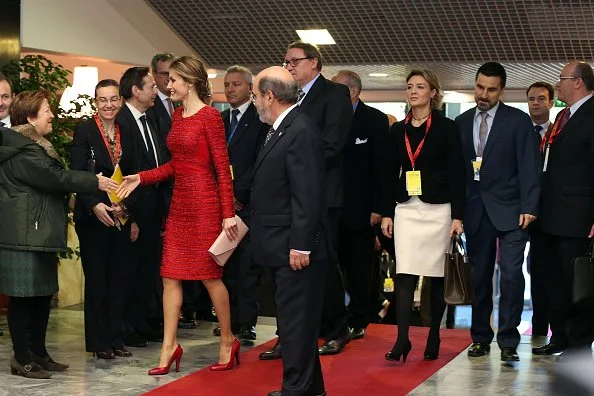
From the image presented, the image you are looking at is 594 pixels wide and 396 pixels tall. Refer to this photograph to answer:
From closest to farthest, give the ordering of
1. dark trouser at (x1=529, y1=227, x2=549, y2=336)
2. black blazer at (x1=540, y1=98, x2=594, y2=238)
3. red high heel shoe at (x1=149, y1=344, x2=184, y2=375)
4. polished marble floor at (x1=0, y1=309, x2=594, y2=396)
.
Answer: polished marble floor at (x1=0, y1=309, x2=594, y2=396) < red high heel shoe at (x1=149, y1=344, x2=184, y2=375) < black blazer at (x1=540, y1=98, x2=594, y2=238) < dark trouser at (x1=529, y1=227, x2=549, y2=336)

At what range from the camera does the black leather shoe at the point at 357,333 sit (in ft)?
20.9

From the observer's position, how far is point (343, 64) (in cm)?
759

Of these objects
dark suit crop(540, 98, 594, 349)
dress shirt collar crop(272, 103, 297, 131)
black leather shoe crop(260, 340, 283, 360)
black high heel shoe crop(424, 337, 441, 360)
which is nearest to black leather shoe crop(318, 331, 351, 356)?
black leather shoe crop(260, 340, 283, 360)

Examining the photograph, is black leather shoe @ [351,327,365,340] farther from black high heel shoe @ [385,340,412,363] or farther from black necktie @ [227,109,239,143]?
black necktie @ [227,109,239,143]

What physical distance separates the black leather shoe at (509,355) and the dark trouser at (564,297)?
0.32 metres

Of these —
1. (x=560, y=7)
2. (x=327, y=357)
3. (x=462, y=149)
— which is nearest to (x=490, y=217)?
(x=462, y=149)

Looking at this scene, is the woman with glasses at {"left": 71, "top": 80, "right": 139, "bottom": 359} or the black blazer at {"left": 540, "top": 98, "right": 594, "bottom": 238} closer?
the woman with glasses at {"left": 71, "top": 80, "right": 139, "bottom": 359}

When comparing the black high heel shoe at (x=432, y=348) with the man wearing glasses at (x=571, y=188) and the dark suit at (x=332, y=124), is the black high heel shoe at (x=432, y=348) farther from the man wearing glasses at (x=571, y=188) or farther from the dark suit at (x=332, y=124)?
the dark suit at (x=332, y=124)

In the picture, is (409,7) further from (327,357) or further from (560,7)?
(327,357)

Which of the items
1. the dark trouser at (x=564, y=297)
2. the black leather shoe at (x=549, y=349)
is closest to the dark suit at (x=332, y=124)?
the dark trouser at (x=564, y=297)

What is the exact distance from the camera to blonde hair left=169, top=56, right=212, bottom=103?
5195 mm

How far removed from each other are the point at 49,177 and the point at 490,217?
8.14ft

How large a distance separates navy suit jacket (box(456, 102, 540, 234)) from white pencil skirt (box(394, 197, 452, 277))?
1.17ft

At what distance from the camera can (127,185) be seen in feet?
17.4
